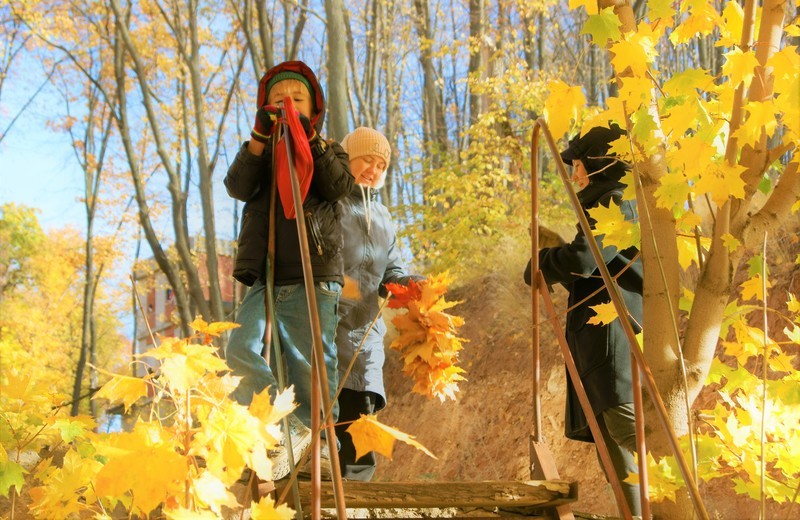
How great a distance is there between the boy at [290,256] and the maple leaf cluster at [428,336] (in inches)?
11.1

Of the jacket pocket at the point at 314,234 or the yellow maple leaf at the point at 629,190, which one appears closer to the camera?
the yellow maple leaf at the point at 629,190

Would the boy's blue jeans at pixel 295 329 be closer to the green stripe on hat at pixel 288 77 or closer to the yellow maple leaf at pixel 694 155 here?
the green stripe on hat at pixel 288 77

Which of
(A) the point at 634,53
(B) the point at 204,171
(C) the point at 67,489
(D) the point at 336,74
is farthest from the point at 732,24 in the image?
(B) the point at 204,171

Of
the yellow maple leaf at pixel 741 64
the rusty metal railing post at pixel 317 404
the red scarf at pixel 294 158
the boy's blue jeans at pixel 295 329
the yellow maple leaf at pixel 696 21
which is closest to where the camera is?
the rusty metal railing post at pixel 317 404

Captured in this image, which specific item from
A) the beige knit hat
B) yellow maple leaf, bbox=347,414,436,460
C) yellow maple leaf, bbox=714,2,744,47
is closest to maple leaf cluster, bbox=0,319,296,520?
yellow maple leaf, bbox=347,414,436,460

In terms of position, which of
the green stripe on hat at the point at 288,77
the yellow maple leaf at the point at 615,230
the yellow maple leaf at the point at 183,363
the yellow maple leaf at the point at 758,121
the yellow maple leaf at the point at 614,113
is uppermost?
the green stripe on hat at the point at 288,77

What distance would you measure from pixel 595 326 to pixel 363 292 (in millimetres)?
983

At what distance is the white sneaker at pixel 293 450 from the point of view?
8.00 ft

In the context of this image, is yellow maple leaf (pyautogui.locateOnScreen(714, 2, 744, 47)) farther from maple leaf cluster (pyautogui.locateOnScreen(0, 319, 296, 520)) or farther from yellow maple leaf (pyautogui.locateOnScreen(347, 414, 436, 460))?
maple leaf cluster (pyautogui.locateOnScreen(0, 319, 296, 520))

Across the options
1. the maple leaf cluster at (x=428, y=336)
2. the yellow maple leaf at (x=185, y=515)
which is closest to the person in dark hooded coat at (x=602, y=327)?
the maple leaf cluster at (x=428, y=336)

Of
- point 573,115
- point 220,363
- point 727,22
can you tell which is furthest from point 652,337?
point 220,363

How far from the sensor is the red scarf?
235cm

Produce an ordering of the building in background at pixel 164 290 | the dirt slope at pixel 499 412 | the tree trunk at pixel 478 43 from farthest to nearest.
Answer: the building in background at pixel 164 290, the tree trunk at pixel 478 43, the dirt slope at pixel 499 412

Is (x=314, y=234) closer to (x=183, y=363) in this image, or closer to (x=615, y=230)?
(x=615, y=230)
